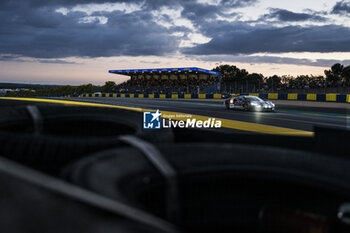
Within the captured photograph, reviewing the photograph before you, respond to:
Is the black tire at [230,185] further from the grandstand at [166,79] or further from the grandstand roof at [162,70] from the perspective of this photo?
the grandstand at [166,79]

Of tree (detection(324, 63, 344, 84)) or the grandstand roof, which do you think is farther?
tree (detection(324, 63, 344, 84))

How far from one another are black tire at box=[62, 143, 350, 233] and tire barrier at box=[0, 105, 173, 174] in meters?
0.20

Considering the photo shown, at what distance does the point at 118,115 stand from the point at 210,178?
1.41 m

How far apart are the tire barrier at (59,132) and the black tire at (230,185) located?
20 cm

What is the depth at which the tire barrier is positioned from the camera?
6.13 feet

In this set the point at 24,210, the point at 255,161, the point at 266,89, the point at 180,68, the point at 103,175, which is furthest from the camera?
the point at 180,68

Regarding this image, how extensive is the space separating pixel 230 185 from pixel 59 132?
1741 mm

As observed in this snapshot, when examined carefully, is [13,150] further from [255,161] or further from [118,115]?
[255,161]

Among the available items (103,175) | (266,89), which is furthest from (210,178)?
(266,89)

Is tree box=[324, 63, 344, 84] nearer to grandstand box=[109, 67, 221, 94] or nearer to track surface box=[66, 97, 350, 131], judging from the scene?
grandstand box=[109, 67, 221, 94]

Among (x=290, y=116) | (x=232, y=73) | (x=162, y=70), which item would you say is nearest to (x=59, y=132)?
(x=290, y=116)

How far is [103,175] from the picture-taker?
1.63 meters

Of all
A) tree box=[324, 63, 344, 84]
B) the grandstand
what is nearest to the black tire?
the grandstand

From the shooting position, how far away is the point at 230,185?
2033 millimetres
